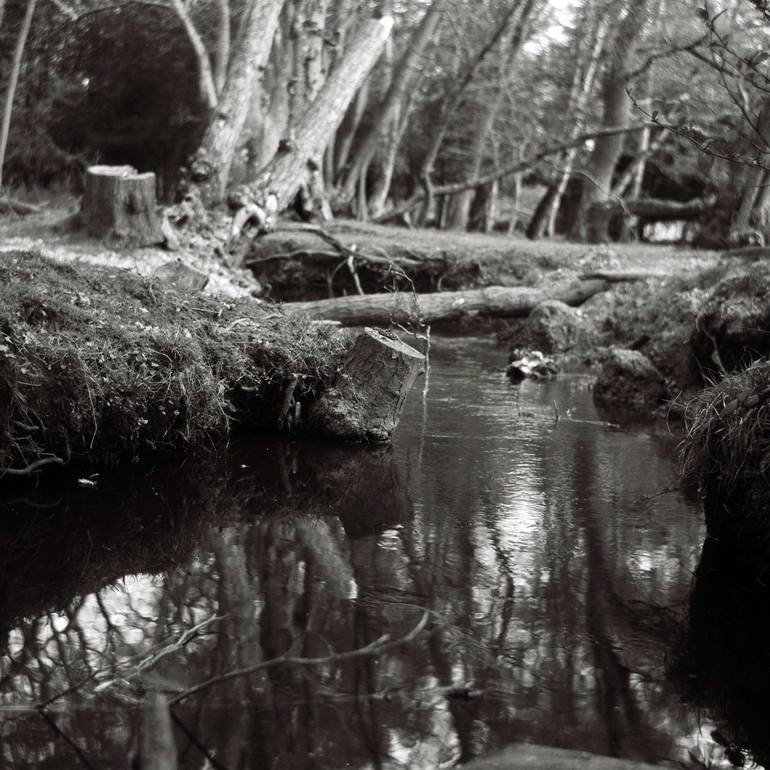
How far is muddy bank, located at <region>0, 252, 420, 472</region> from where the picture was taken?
6.48 metres

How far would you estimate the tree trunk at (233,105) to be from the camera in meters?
14.7

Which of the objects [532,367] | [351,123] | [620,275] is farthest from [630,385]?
[351,123]

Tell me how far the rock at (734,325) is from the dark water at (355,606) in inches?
92.6

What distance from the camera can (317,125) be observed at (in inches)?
659

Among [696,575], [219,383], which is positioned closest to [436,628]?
[696,575]

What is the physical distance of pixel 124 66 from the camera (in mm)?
23406

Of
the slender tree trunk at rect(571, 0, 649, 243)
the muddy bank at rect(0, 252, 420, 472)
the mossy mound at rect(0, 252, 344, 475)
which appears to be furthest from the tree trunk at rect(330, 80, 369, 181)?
the mossy mound at rect(0, 252, 344, 475)

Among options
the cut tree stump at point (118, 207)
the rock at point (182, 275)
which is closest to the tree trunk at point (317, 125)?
the cut tree stump at point (118, 207)

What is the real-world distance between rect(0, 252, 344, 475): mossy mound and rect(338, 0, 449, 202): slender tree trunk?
14.1 meters

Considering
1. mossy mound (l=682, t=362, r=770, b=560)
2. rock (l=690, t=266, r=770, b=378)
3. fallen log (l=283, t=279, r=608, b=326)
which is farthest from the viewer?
fallen log (l=283, t=279, r=608, b=326)

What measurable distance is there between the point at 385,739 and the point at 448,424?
5.44m

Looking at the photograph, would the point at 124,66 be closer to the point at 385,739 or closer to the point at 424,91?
the point at 424,91

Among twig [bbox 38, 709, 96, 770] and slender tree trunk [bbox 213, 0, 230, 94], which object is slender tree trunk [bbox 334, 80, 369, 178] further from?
twig [bbox 38, 709, 96, 770]

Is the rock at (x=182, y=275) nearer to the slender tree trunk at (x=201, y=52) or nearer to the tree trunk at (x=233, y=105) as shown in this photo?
the tree trunk at (x=233, y=105)
